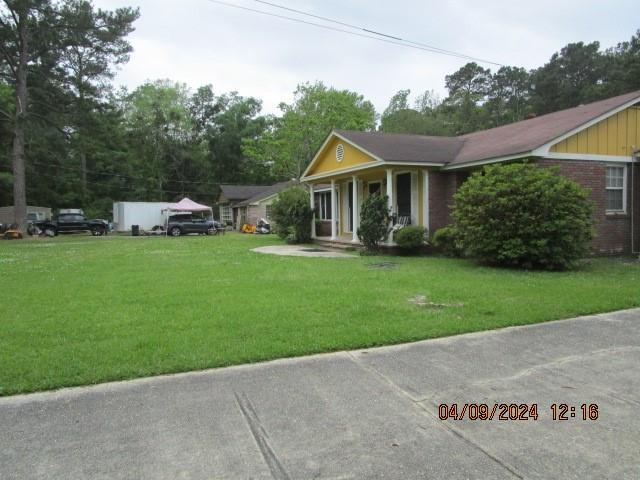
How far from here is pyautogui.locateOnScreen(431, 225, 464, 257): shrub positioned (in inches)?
499

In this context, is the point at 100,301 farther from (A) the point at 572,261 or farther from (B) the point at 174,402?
(A) the point at 572,261

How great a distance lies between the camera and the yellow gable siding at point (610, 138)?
463 inches

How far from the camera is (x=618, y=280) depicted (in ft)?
27.3

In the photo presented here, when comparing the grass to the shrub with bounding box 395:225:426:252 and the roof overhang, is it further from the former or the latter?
the roof overhang

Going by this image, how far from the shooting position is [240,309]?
6238mm

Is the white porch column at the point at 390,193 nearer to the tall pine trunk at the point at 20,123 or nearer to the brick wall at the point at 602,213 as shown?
the brick wall at the point at 602,213

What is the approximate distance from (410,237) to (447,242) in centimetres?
108

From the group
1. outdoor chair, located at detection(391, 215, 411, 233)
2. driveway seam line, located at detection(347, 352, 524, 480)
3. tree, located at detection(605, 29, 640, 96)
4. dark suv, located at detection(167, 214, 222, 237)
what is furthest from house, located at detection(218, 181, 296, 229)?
driveway seam line, located at detection(347, 352, 524, 480)

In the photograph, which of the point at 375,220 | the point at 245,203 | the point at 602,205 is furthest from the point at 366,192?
the point at 245,203

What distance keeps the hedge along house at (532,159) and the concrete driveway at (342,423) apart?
324 inches

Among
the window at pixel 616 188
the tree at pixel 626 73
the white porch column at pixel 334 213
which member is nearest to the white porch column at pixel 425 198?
the white porch column at pixel 334 213

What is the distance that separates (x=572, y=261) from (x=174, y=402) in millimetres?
9301

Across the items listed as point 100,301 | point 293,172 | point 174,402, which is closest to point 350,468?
point 174,402

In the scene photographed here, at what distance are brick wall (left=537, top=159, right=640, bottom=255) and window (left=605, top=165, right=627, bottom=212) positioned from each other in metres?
0.14
